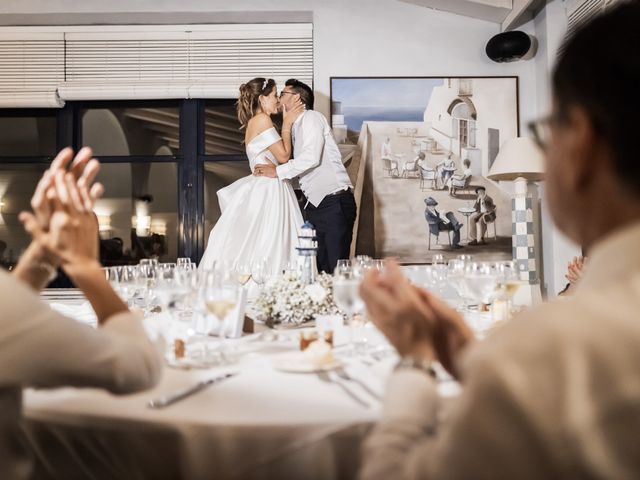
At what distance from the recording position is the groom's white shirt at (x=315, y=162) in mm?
3713

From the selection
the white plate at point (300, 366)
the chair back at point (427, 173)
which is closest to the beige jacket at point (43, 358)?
the white plate at point (300, 366)

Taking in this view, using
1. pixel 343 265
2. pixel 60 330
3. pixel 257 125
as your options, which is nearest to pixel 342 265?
pixel 343 265

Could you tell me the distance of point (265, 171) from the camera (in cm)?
384

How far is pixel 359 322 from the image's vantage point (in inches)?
58.7

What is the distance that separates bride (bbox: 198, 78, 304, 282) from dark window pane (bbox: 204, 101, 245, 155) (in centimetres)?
55

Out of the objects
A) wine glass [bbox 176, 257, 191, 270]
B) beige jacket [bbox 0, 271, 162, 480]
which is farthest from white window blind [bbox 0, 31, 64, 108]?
beige jacket [bbox 0, 271, 162, 480]

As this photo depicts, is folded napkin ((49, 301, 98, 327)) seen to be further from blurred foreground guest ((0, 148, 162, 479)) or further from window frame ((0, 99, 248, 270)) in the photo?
window frame ((0, 99, 248, 270))

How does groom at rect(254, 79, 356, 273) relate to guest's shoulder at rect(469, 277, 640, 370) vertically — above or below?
above

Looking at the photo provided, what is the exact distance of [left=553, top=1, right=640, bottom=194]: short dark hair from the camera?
1.58ft

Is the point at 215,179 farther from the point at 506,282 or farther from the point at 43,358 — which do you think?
the point at 43,358

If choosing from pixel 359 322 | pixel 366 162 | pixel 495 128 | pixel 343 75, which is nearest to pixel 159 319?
pixel 359 322

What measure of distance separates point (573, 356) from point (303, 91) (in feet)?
12.3

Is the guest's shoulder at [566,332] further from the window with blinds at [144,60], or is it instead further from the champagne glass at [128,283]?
the window with blinds at [144,60]

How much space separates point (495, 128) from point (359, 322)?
3.26 m
